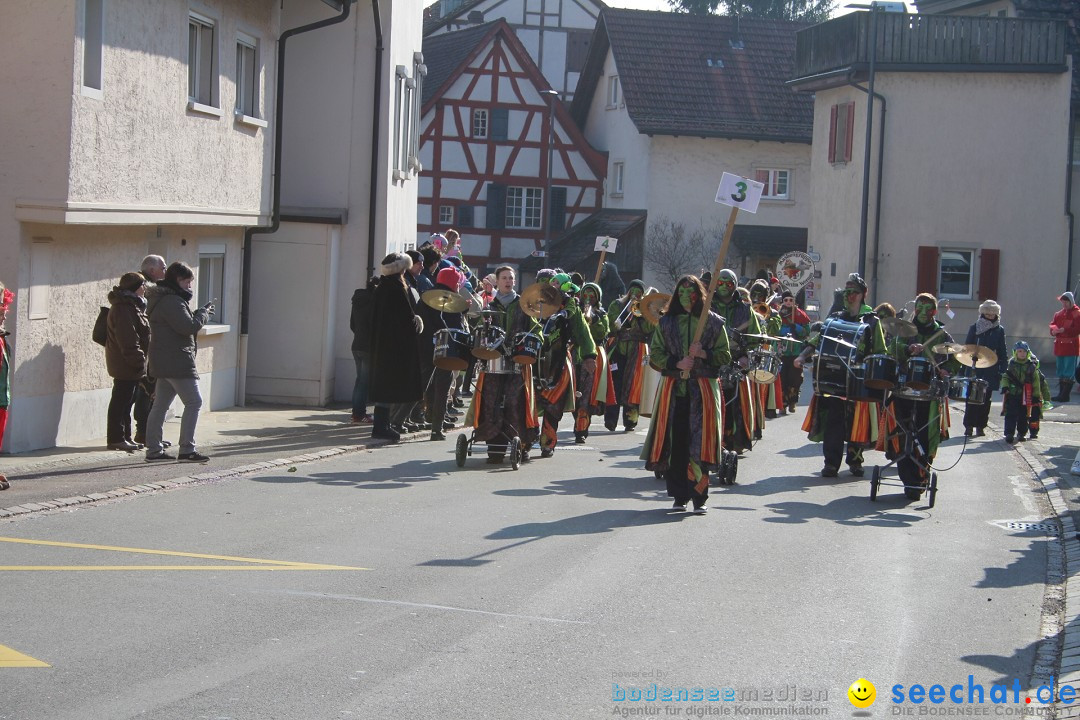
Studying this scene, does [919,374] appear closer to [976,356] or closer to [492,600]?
[976,356]

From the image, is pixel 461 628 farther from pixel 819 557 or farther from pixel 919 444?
pixel 919 444

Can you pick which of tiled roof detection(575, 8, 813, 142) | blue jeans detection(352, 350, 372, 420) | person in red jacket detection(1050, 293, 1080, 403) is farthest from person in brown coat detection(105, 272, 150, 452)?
tiled roof detection(575, 8, 813, 142)

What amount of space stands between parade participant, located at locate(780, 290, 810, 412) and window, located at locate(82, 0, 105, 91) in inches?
437

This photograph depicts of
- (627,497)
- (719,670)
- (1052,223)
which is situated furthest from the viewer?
(1052,223)

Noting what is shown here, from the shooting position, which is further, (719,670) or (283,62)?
(283,62)

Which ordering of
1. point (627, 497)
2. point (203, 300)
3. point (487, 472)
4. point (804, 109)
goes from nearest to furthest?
point (627, 497) → point (487, 472) → point (203, 300) → point (804, 109)

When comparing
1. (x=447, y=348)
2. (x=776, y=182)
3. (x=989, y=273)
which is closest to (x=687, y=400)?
(x=447, y=348)

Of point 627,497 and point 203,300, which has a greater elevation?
point 203,300

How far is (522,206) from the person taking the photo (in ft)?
180

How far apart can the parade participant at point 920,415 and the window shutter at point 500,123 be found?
41.8m

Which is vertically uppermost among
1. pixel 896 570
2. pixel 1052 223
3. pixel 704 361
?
pixel 1052 223

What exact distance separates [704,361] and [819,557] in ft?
7.17

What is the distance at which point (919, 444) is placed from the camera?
1345 cm

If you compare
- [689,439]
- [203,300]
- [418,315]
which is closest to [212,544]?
[689,439]
